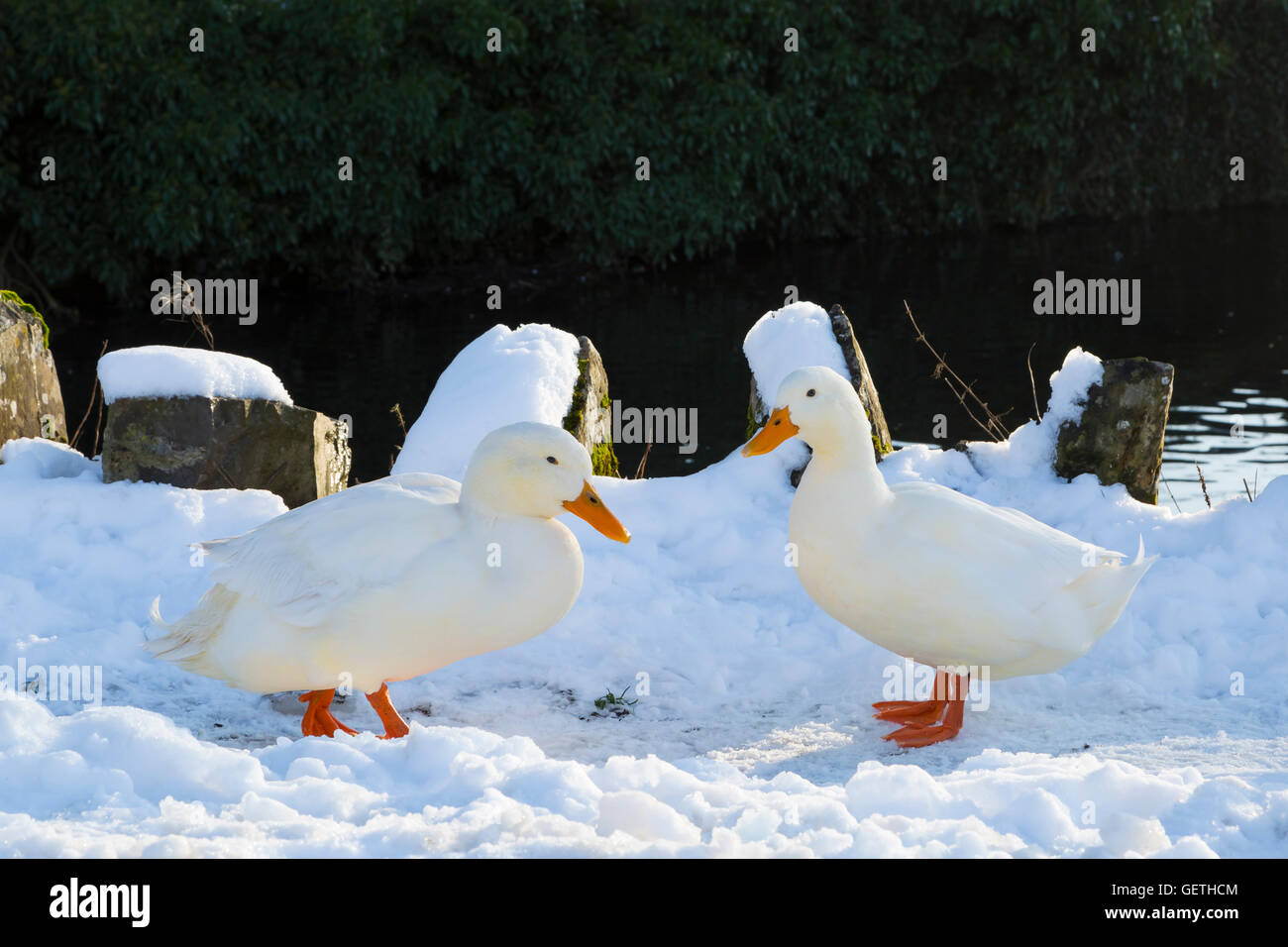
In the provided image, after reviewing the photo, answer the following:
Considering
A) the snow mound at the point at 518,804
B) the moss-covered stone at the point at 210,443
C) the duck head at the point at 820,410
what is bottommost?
the snow mound at the point at 518,804

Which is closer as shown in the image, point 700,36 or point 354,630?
point 354,630

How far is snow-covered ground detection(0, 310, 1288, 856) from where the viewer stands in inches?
127

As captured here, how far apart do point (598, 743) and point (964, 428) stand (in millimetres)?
7578

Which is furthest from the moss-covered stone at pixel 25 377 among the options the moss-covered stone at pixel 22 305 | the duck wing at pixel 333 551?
the duck wing at pixel 333 551

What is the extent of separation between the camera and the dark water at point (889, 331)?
39.3 feet

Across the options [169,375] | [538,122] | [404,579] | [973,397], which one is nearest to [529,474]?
[404,579]

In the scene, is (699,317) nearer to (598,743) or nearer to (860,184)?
(860,184)

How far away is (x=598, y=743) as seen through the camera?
4.71 meters

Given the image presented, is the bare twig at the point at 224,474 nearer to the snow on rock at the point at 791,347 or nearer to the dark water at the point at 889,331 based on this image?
the snow on rock at the point at 791,347

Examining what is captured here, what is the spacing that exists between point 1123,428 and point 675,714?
108 inches

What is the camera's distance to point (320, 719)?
466 centimetres

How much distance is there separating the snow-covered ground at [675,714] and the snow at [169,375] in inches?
17.6

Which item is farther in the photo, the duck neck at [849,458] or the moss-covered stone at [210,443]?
the moss-covered stone at [210,443]

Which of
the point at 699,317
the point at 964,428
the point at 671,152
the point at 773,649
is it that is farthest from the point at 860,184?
the point at 773,649
